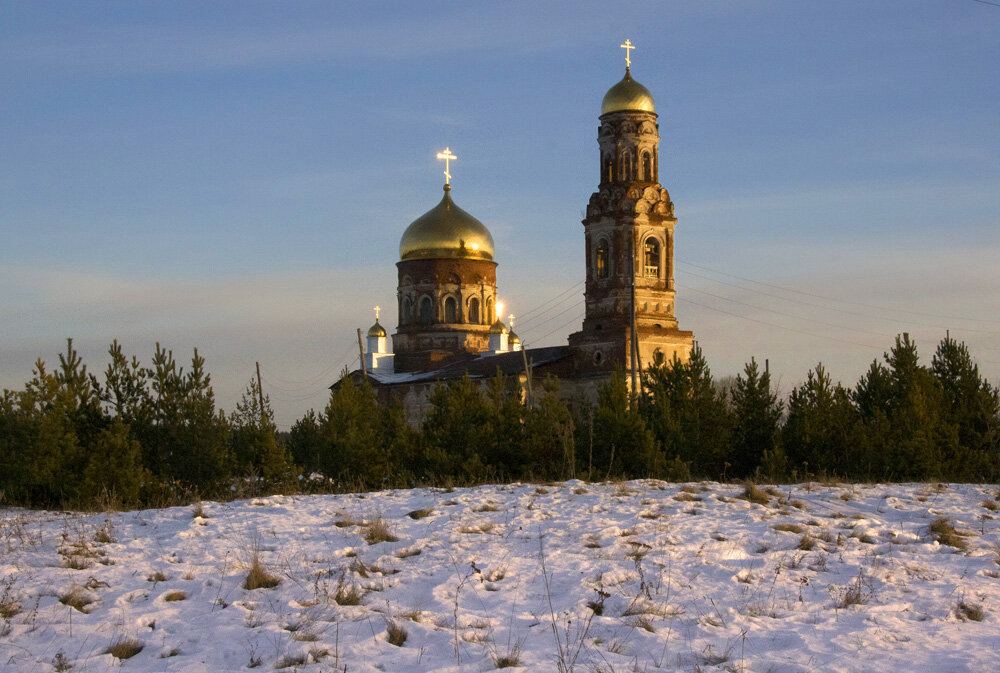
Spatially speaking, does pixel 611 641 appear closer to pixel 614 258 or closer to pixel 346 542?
pixel 346 542

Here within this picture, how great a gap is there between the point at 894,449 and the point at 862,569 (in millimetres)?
10459

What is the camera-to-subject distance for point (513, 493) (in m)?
12.0

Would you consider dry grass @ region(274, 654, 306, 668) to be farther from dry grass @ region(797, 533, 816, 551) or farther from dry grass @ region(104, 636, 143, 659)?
dry grass @ region(797, 533, 816, 551)

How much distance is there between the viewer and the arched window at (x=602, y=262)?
4348 centimetres

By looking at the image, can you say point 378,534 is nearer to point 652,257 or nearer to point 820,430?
point 820,430

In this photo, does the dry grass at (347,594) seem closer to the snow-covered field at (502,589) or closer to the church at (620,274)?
the snow-covered field at (502,589)

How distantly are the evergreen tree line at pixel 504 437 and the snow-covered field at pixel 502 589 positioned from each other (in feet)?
12.6

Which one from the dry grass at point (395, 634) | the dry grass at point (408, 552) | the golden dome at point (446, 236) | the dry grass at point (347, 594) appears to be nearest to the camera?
the dry grass at point (395, 634)

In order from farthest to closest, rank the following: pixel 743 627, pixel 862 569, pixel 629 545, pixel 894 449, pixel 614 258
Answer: pixel 614 258, pixel 894 449, pixel 629 545, pixel 862 569, pixel 743 627

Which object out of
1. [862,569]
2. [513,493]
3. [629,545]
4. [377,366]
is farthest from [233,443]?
[377,366]

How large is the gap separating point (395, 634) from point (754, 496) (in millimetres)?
6255

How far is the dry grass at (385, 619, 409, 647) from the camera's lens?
255 inches

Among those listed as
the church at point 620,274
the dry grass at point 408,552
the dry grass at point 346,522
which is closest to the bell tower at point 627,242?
the church at point 620,274

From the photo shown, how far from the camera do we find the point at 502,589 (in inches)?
300
